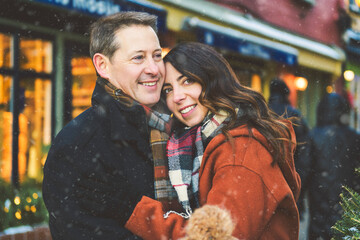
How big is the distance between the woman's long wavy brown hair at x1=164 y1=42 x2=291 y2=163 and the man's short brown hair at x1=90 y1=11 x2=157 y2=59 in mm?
317

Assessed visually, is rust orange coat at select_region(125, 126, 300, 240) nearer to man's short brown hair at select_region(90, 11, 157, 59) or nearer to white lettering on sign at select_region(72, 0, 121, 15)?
man's short brown hair at select_region(90, 11, 157, 59)

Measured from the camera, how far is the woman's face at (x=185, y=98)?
9.09ft

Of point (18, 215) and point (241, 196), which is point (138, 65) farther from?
point (18, 215)

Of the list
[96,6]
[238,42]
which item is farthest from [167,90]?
→ [238,42]

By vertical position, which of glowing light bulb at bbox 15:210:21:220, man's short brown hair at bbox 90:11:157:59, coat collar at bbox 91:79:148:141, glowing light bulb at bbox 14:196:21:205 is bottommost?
glowing light bulb at bbox 15:210:21:220

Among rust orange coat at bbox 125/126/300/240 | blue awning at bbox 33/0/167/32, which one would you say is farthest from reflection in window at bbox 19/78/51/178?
rust orange coat at bbox 125/126/300/240

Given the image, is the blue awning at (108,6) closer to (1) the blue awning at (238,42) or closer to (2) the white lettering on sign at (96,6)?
(2) the white lettering on sign at (96,6)

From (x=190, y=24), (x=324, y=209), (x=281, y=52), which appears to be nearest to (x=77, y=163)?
(x=324, y=209)

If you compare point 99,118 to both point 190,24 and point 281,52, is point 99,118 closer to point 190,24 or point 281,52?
point 190,24

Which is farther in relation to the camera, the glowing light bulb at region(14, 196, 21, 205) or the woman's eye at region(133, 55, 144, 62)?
the glowing light bulb at region(14, 196, 21, 205)

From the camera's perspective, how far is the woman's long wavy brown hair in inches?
95.8

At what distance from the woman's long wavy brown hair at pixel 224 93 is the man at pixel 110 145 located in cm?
20

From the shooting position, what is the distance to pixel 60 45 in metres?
7.44

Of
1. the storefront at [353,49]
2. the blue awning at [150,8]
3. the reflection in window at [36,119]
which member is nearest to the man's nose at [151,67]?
the blue awning at [150,8]
